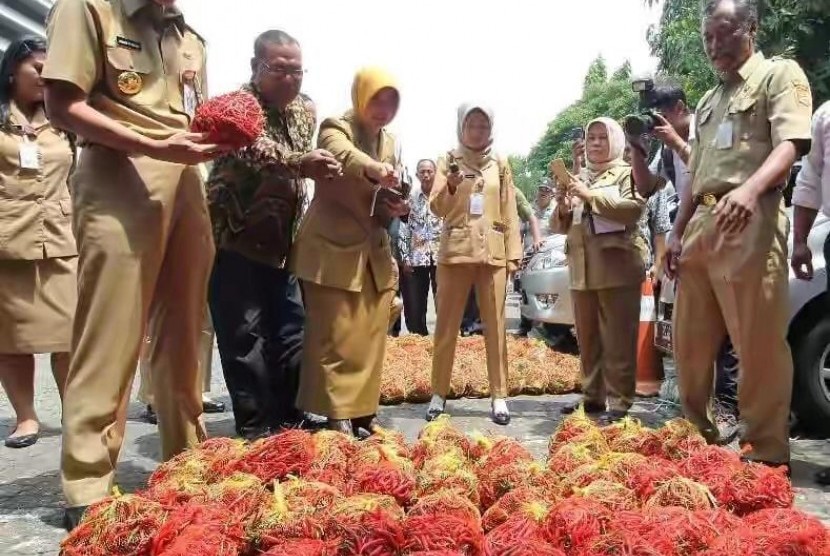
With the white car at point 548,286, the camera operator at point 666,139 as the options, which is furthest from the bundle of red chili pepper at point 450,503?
the white car at point 548,286

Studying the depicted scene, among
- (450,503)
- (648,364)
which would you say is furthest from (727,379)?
(450,503)

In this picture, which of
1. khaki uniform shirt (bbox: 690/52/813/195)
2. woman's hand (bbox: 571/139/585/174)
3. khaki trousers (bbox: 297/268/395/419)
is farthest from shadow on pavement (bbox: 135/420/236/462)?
woman's hand (bbox: 571/139/585/174)

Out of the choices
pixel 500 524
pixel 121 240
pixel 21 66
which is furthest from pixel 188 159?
pixel 21 66

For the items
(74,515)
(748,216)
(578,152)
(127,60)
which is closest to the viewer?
(74,515)

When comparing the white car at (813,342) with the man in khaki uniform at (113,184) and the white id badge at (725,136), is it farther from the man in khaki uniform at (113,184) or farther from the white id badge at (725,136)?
the man in khaki uniform at (113,184)

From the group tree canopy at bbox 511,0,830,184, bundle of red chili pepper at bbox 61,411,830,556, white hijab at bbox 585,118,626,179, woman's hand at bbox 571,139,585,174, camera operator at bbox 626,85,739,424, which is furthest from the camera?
tree canopy at bbox 511,0,830,184

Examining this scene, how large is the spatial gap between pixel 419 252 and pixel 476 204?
14.1ft

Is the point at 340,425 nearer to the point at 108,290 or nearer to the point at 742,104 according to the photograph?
the point at 108,290

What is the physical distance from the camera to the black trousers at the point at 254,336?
14.1 feet

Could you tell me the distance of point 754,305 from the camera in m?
3.54

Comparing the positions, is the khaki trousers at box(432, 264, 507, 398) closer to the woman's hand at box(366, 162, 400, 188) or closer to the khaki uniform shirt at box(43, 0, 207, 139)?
the woman's hand at box(366, 162, 400, 188)

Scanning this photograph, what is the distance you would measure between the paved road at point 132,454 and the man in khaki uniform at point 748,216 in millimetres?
464

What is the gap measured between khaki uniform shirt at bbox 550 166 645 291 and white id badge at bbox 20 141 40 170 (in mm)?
3267

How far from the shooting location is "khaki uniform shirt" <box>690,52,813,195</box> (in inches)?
136
